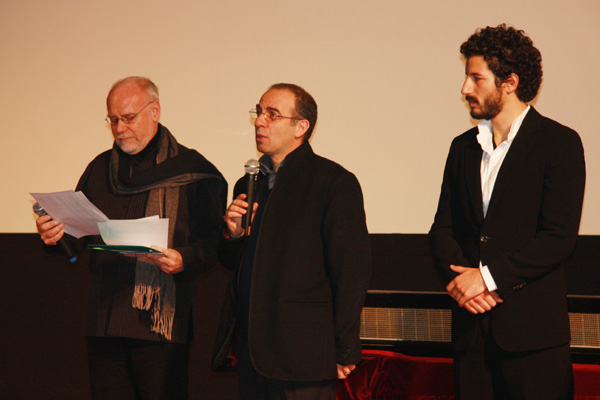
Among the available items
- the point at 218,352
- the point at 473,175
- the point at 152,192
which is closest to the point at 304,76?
the point at 152,192

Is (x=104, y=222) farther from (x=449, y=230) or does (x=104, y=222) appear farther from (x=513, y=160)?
(x=513, y=160)

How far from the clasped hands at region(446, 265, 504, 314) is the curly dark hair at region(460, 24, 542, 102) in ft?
2.29

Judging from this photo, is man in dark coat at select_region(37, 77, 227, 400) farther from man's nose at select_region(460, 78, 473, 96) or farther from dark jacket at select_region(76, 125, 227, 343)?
man's nose at select_region(460, 78, 473, 96)

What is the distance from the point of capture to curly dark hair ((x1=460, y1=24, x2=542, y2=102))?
2111 mm

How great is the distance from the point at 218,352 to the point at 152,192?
77 cm

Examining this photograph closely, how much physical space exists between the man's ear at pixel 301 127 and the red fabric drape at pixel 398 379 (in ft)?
Result: 4.51

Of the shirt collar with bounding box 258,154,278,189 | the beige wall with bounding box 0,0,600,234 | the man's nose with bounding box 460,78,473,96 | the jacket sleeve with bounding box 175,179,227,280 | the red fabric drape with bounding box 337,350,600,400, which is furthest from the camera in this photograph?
the beige wall with bounding box 0,0,600,234

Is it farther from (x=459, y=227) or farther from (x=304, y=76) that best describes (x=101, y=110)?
(x=459, y=227)

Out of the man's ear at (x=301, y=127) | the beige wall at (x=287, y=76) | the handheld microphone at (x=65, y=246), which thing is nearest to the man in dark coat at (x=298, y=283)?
the man's ear at (x=301, y=127)

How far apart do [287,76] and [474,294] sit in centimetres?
199

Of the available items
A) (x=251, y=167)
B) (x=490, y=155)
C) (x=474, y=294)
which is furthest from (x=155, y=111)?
(x=474, y=294)

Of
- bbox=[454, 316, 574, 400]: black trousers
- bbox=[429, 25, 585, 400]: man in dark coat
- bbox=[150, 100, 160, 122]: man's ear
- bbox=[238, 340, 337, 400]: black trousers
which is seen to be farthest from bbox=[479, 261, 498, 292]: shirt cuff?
bbox=[150, 100, 160, 122]: man's ear

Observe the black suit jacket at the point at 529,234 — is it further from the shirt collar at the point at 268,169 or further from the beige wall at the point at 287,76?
the beige wall at the point at 287,76

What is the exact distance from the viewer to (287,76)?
351cm
